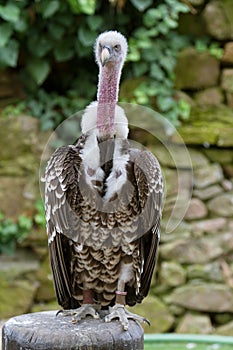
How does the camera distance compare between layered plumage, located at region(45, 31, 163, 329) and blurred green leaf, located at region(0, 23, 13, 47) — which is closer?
layered plumage, located at region(45, 31, 163, 329)

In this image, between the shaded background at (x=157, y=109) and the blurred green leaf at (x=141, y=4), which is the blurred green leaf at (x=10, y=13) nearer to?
the shaded background at (x=157, y=109)

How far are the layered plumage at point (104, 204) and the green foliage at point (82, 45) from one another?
278 cm

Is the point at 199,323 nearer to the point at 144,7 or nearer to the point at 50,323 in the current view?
the point at 144,7

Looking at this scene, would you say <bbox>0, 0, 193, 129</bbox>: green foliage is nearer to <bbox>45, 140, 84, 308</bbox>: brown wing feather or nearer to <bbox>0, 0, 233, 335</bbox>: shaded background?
<bbox>0, 0, 233, 335</bbox>: shaded background

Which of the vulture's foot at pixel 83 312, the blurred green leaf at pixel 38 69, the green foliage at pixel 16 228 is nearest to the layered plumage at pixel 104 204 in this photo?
the vulture's foot at pixel 83 312

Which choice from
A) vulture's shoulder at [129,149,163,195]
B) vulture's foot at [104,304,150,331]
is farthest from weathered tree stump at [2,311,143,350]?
vulture's shoulder at [129,149,163,195]

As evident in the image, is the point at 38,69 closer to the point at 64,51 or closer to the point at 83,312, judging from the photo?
the point at 64,51

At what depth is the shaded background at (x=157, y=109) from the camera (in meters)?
5.98

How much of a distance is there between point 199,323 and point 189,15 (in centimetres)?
251

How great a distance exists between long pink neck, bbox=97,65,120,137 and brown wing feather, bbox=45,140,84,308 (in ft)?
0.61

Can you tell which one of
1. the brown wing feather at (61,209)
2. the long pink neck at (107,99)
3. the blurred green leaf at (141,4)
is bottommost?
the brown wing feather at (61,209)

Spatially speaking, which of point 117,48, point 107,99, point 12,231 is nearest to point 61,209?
point 107,99

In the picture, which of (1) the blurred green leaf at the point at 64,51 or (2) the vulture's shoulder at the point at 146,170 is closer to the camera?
(2) the vulture's shoulder at the point at 146,170

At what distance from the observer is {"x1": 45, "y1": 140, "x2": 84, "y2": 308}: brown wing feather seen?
3188 mm
